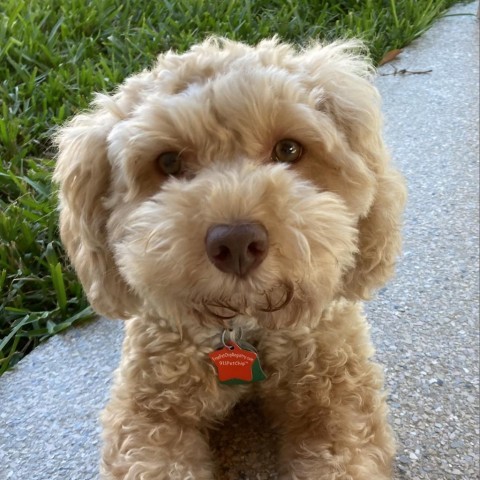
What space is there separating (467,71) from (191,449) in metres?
3.99

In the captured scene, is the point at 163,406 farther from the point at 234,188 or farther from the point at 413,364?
the point at 413,364

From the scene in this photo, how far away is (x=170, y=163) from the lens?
6.50ft

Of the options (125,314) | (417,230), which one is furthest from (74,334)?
(417,230)

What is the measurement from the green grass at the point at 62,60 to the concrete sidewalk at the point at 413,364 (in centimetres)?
22

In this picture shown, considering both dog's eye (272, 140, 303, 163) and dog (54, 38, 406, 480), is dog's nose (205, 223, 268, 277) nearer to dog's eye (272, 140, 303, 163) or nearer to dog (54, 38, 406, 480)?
dog (54, 38, 406, 480)

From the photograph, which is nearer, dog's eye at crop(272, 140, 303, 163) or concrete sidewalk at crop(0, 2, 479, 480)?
dog's eye at crop(272, 140, 303, 163)

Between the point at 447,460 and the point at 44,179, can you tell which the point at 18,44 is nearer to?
the point at 44,179

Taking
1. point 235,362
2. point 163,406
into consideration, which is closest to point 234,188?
point 235,362

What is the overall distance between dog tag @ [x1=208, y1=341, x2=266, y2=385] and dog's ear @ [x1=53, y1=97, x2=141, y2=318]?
327mm

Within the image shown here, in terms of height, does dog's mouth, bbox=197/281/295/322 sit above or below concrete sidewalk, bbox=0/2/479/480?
above

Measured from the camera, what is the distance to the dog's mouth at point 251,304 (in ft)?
5.65

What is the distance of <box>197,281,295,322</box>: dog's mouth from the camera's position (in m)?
1.72

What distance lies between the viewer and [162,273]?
5.69ft

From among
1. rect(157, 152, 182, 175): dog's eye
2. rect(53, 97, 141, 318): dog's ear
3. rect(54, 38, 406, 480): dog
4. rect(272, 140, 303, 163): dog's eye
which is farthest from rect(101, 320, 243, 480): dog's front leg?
rect(272, 140, 303, 163): dog's eye
